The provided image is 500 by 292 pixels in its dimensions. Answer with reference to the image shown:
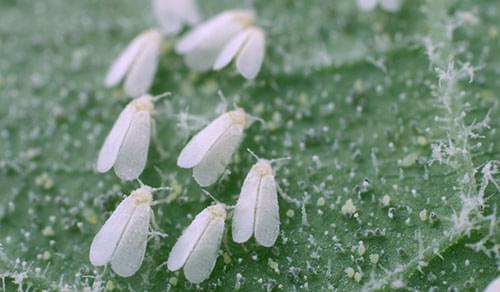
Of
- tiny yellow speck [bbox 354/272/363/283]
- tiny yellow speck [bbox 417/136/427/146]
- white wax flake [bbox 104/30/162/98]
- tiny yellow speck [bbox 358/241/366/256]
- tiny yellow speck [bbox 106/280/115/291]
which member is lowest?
tiny yellow speck [bbox 354/272/363/283]

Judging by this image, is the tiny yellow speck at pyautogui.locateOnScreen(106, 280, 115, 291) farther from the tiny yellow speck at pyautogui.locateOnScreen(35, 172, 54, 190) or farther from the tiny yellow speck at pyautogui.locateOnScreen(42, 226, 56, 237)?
the tiny yellow speck at pyautogui.locateOnScreen(35, 172, 54, 190)

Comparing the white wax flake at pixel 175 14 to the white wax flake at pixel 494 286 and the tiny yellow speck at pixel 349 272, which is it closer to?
the tiny yellow speck at pixel 349 272

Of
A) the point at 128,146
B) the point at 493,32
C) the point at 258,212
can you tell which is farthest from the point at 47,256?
the point at 493,32

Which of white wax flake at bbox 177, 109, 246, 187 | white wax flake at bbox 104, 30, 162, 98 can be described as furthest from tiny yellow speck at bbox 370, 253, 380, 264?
white wax flake at bbox 104, 30, 162, 98

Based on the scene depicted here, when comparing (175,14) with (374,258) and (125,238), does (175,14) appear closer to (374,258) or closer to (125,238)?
(125,238)

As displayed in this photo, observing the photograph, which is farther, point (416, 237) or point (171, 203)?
point (171, 203)

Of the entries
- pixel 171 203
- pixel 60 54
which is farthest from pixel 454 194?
pixel 60 54

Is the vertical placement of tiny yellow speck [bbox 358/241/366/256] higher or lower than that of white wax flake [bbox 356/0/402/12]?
lower

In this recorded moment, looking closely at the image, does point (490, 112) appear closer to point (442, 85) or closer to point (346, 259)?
point (442, 85)
